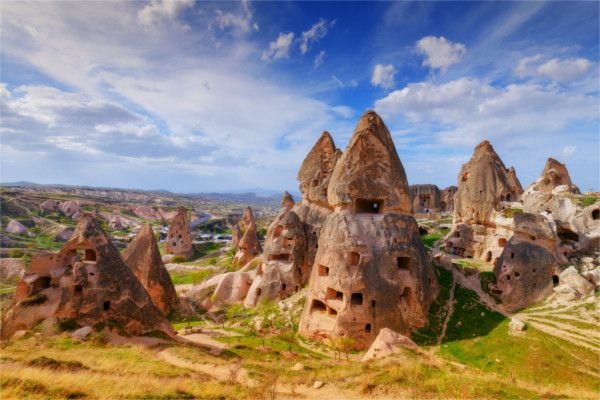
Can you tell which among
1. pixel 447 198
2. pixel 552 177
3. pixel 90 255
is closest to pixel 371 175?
pixel 90 255

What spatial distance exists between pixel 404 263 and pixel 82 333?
62.9ft

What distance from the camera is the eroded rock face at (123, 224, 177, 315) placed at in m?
28.5

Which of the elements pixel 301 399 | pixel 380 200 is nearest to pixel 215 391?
pixel 301 399

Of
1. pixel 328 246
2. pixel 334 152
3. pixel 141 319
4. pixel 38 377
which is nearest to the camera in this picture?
pixel 38 377

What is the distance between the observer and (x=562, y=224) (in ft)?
91.5

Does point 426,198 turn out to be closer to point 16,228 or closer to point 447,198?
point 447,198

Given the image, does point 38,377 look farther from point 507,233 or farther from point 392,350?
point 507,233

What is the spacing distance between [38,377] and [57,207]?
108137 millimetres

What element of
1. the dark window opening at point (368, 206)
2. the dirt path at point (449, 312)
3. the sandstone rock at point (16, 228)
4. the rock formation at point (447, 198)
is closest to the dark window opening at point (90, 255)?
the dark window opening at point (368, 206)

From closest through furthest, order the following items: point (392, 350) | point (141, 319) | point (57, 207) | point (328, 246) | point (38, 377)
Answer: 1. point (38, 377)
2. point (392, 350)
3. point (141, 319)
4. point (328, 246)
5. point (57, 207)

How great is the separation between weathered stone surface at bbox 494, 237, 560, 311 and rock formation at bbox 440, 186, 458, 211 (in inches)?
1687

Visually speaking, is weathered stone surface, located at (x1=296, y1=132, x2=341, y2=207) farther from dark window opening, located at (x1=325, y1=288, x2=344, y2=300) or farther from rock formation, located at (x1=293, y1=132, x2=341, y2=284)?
dark window opening, located at (x1=325, y1=288, x2=344, y2=300)

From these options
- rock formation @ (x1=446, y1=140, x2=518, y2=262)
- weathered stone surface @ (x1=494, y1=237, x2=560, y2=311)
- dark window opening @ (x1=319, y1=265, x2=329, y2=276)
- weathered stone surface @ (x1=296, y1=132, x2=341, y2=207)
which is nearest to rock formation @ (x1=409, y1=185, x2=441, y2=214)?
rock formation @ (x1=446, y1=140, x2=518, y2=262)

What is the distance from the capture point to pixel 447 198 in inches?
2682
